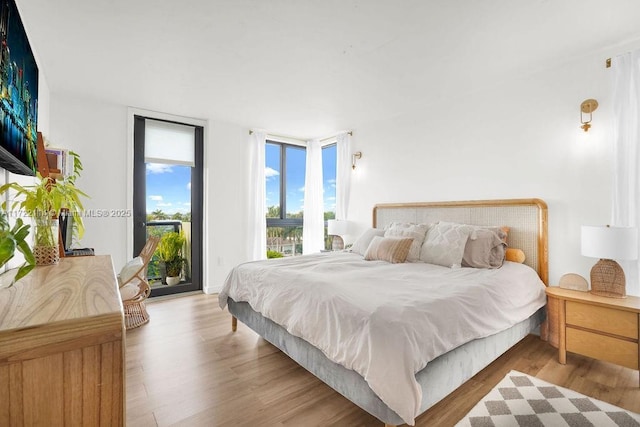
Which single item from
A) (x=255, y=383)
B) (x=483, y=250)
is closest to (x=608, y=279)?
(x=483, y=250)

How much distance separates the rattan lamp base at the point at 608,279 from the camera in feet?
7.48

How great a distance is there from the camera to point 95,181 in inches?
145

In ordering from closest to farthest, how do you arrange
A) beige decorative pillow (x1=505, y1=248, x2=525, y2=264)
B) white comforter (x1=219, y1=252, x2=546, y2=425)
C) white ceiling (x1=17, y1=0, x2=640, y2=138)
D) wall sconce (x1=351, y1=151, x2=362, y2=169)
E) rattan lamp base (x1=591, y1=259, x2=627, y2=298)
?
1. white comforter (x1=219, y1=252, x2=546, y2=425)
2. white ceiling (x1=17, y1=0, x2=640, y2=138)
3. rattan lamp base (x1=591, y1=259, x2=627, y2=298)
4. beige decorative pillow (x1=505, y1=248, x2=525, y2=264)
5. wall sconce (x1=351, y1=151, x2=362, y2=169)

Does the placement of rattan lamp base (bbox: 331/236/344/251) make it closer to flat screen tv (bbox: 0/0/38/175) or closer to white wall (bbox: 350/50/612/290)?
white wall (bbox: 350/50/612/290)

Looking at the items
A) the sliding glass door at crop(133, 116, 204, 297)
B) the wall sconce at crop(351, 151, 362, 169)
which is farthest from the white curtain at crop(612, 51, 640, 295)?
the sliding glass door at crop(133, 116, 204, 297)

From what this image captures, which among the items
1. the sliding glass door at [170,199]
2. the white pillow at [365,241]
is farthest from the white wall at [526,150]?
the sliding glass door at [170,199]

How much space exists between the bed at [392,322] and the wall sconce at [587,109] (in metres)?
0.77

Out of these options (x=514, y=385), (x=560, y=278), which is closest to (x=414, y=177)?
(x=560, y=278)

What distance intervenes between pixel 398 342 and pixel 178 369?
71.0 inches

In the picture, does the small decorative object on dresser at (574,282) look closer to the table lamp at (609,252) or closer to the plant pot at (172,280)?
the table lamp at (609,252)

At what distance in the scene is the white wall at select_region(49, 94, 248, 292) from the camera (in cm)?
357

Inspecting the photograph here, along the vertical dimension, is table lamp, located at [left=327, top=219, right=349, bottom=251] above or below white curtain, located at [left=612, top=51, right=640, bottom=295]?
below

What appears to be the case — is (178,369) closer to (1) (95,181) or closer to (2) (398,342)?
(2) (398,342)

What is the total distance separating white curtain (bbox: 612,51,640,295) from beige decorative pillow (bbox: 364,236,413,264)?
1699 mm
